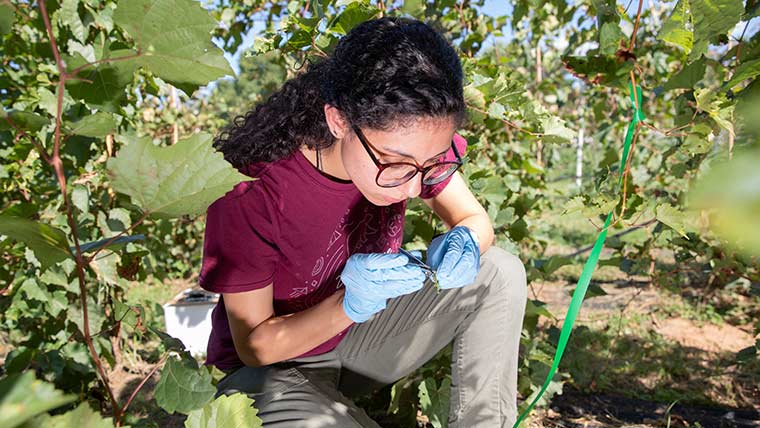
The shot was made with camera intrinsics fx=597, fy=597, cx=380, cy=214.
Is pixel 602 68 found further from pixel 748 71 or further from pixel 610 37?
pixel 748 71

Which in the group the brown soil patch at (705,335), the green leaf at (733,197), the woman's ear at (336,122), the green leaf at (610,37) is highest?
the green leaf at (733,197)

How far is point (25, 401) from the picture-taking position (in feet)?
1.05

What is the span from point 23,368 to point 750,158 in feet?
6.53

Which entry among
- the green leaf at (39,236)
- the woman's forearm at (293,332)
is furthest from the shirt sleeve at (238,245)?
the green leaf at (39,236)

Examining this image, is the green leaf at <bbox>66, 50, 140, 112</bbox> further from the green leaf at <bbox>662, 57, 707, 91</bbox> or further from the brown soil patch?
the brown soil patch

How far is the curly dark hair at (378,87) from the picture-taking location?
121 cm

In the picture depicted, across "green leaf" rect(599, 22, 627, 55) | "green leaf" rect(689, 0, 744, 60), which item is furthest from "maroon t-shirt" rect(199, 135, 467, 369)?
"green leaf" rect(689, 0, 744, 60)

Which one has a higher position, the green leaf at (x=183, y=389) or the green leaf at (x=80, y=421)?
the green leaf at (x=80, y=421)

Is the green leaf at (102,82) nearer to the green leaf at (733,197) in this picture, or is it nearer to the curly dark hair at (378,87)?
the curly dark hair at (378,87)

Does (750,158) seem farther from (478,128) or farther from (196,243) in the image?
(196,243)

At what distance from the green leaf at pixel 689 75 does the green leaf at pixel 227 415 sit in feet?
3.57

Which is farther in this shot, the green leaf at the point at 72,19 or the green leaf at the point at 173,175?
the green leaf at the point at 72,19

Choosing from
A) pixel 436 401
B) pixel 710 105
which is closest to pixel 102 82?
pixel 710 105

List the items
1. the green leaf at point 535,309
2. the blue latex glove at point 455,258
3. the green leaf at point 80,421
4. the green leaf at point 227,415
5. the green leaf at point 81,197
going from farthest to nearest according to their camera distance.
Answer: the green leaf at point 81,197 → the green leaf at point 535,309 → the blue latex glove at point 455,258 → the green leaf at point 227,415 → the green leaf at point 80,421
